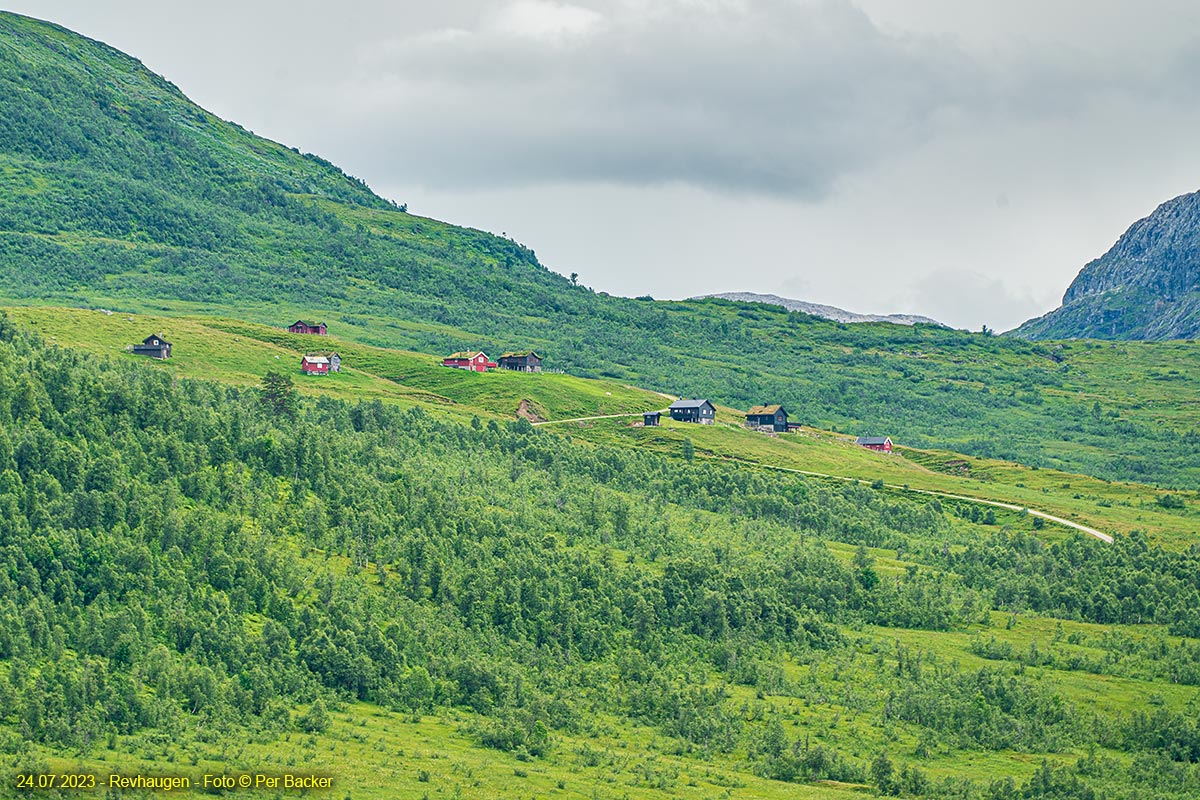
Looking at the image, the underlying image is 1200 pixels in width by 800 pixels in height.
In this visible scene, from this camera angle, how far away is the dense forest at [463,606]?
349ft

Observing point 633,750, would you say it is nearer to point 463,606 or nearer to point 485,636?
point 485,636

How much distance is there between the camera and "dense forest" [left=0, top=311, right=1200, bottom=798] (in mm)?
106438

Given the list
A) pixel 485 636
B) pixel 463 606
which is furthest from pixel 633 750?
pixel 463 606

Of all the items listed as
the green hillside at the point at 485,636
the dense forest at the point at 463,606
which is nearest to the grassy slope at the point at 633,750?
the green hillside at the point at 485,636

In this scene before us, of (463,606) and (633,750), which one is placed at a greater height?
(463,606)

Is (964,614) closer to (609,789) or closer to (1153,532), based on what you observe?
(1153,532)

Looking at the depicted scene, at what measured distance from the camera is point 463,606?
5202 inches

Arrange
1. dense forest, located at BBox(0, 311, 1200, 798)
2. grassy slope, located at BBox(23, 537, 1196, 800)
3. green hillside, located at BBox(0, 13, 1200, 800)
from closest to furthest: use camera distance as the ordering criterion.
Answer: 1. grassy slope, located at BBox(23, 537, 1196, 800)
2. green hillside, located at BBox(0, 13, 1200, 800)
3. dense forest, located at BBox(0, 311, 1200, 798)

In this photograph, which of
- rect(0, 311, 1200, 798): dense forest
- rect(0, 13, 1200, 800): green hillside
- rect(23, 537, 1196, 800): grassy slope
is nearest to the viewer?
rect(23, 537, 1196, 800): grassy slope

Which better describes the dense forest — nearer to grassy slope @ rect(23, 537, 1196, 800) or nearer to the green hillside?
the green hillside

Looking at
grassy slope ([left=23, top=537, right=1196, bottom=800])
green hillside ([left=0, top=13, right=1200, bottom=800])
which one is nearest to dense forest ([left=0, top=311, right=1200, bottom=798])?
green hillside ([left=0, top=13, right=1200, bottom=800])

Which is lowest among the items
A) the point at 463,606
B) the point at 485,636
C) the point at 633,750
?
the point at 633,750

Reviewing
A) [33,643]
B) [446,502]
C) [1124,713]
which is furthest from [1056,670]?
[33,643]

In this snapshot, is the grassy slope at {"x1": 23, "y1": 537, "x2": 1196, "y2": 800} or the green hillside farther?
the green hillside
